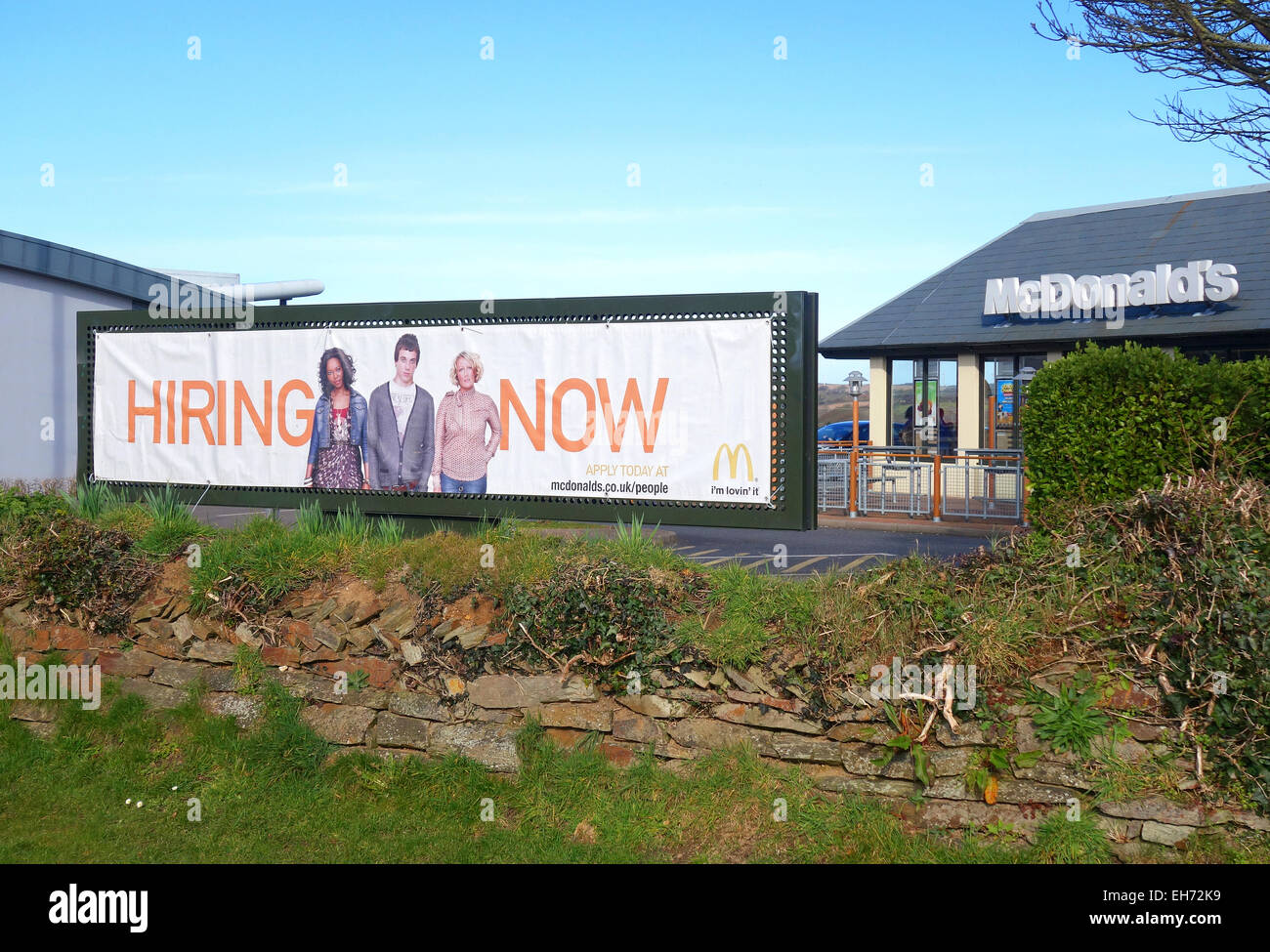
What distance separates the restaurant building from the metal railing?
182 cm

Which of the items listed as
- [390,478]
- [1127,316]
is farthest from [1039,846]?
[1127,316]

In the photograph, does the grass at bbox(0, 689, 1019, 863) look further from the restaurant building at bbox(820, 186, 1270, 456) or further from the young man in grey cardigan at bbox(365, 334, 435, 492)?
the restaurant building at bbox(820, 186, 1270, 456)

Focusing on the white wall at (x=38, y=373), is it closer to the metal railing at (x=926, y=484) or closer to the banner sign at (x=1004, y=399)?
the metal railing at (x=926, y=484)

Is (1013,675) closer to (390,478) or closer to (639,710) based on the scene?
(639,710)

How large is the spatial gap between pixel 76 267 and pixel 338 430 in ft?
→ 45.4

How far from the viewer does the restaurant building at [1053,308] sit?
20.7 metres

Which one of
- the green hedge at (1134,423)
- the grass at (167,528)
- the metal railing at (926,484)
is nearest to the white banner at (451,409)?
the grass at (167,528)

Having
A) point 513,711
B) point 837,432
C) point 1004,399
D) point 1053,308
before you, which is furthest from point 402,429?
point 837,432

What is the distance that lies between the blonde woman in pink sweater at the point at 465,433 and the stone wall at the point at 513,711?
1358 mm

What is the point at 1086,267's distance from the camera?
2316 cm

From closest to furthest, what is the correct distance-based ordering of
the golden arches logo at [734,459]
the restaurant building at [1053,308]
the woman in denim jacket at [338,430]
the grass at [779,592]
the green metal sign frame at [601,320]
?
the grass at [779,592] → the green metal sign frame at [601,320] → the golden arches logo at [734,459] → the woman in denim jacket at [338,430] → the restaurant building at [1053,308]

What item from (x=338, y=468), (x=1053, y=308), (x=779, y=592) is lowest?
(x=779, y=592)

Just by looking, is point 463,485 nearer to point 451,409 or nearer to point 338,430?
point 451,409

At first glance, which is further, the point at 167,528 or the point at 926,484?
the point at 926,484
